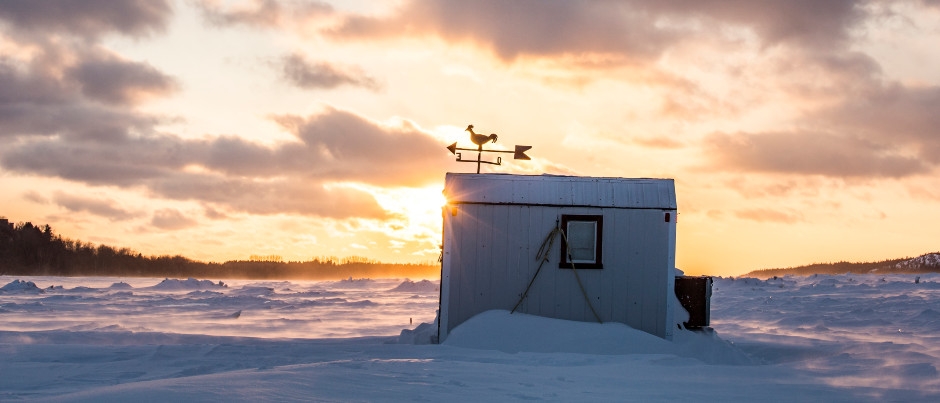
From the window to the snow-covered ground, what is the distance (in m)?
1.28

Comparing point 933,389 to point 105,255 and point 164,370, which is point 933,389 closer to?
→ point 164,370

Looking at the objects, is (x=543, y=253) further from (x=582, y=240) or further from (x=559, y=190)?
(x=559, y=190)

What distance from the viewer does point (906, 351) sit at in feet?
51.9

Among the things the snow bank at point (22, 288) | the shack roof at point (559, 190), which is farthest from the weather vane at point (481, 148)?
the snow bank at point (22, 288)

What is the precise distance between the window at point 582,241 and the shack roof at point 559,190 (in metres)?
0.33

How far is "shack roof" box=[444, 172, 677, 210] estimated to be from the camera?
1598cm

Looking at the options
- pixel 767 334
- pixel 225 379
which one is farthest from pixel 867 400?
pixel 767 334

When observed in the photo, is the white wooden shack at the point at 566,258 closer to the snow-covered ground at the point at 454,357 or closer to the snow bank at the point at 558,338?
the snow bank at the point at 558,338

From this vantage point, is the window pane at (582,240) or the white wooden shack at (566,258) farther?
the window pane at (582,240)

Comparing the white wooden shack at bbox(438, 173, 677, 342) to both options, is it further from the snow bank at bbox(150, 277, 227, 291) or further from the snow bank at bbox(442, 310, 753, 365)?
the snow bank at bbox(150, 277, 227, 291)

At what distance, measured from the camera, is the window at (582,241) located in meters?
15.9

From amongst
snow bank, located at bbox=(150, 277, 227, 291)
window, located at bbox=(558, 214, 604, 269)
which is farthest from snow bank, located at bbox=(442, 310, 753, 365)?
snow bank, located at bbox=(150, 277, 227, 291)

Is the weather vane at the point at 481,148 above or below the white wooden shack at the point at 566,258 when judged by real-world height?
above

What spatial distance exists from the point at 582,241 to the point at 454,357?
439 cm
